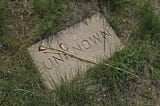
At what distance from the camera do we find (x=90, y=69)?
2.92 meters

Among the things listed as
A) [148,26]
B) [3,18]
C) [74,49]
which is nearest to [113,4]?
[148,26]

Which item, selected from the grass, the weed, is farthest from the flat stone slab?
the weed

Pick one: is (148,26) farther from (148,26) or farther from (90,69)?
(90,69)

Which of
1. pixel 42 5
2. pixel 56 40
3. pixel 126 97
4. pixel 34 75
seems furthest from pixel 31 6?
pixel 126 97

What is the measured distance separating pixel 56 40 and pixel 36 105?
49 cm

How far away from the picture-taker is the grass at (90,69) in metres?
2.79

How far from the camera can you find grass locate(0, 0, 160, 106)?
279cm

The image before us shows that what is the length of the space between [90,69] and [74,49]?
0.59 feet

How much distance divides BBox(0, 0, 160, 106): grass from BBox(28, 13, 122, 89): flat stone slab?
0.15 ft

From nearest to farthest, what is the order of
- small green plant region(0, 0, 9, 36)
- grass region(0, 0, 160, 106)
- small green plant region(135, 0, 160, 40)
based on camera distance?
grass region(0, 0, 160, 106) → small green plant region(0, 0, 9, 36) → small green plant region(135, 0, 160, 40)

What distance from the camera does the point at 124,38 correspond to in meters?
3.07

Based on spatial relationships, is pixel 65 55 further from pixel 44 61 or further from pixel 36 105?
pixel 36 105

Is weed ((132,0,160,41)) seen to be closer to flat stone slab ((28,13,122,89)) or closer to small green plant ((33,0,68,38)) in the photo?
flat stone slab ((28,13,122,89))

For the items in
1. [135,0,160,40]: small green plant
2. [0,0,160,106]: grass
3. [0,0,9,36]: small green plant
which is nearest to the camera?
[0,0,160,106]: grass
